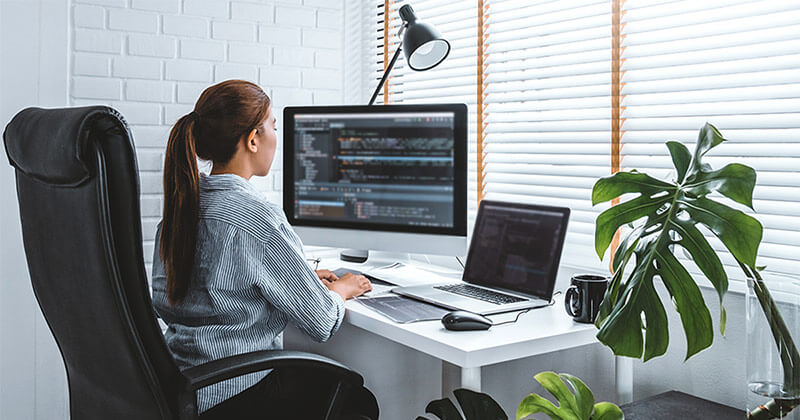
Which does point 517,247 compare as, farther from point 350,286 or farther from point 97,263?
point 97,263

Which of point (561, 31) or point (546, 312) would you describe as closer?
point (546, 312)

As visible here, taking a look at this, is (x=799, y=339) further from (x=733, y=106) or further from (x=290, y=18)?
(x=290, y=18)

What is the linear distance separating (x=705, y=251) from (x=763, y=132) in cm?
53

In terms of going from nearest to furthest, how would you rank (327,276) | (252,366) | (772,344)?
1. (772,344)
2. (252,366)
3. (327,276)

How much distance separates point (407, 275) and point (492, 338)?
28.7 inches

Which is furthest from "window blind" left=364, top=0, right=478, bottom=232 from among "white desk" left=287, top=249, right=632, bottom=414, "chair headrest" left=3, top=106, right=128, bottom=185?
"chair headrest" left=3, top=106, right=128, bottom=185

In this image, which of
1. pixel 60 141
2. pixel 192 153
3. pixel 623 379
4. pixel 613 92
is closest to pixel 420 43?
pixel 613 92

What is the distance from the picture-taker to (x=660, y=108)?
179 cm

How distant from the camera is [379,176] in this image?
2201 millimetres

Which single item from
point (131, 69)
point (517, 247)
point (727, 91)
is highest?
point (131, 69)

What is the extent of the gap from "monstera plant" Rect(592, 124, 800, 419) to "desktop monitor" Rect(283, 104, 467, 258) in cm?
81

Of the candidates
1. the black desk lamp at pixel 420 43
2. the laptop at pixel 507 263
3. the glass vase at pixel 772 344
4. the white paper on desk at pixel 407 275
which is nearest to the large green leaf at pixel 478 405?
the laptop at pixel 507 263

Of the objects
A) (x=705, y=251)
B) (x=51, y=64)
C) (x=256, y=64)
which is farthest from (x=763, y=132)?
(x=51, y=64)

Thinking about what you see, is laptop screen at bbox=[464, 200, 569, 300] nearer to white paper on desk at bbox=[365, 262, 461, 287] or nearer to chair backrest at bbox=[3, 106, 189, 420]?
white paper on desk at bbox=[365, 262, 461, 287]
